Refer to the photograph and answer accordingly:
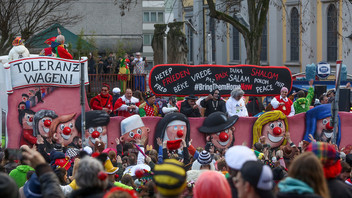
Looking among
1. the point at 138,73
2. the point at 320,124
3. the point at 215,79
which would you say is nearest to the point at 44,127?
the point at 215,79

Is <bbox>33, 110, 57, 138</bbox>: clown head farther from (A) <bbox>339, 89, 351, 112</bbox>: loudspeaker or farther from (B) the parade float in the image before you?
(A) <bbox>339, 89, 351, 112</bbox>: loudspeaker

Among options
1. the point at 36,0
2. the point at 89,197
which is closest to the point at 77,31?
the point at 36,0

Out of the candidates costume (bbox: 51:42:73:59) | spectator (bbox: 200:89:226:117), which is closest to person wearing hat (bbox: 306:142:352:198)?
spectator (bbox: 200:89:226:117)

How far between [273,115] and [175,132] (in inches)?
77.1

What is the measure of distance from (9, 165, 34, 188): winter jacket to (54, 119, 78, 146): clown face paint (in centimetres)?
377

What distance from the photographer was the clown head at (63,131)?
12453mm

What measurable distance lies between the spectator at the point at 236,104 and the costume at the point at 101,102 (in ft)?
8.07

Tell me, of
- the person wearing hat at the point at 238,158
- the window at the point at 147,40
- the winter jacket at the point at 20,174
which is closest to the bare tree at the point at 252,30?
the winter jacket at the point at 20,174

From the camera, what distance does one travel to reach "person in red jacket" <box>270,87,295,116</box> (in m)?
13.9

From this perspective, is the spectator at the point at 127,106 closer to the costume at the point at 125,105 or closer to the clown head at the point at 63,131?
the costume at the point at 125,105

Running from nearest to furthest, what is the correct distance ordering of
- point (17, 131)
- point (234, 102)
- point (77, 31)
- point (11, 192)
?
point (11, 192)
point (17, 131)
point (234, 102)
point (77, 31)

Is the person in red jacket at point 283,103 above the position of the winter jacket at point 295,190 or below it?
above

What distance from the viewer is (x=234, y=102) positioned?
13461 millimetres

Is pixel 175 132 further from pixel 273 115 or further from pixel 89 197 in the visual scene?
pixel 89 197
